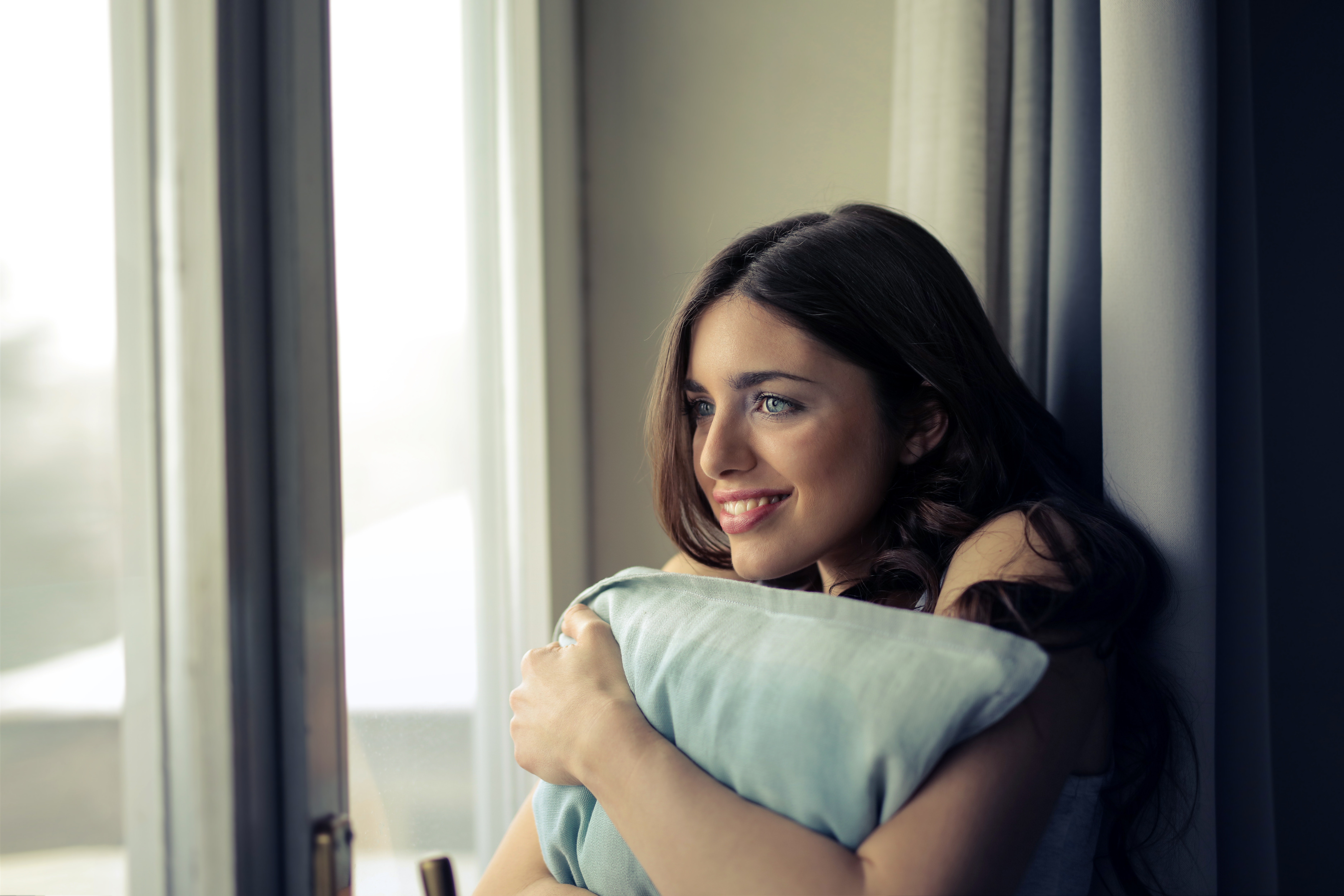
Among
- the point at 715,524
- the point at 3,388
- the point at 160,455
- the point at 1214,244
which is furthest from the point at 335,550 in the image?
the point at 1214,244

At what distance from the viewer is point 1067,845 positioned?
0.62 metres

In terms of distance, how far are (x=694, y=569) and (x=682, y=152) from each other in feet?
2.91

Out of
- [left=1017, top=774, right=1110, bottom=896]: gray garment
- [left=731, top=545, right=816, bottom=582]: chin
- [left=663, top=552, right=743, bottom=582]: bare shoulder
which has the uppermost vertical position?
[left=731, top=545, right=816, bottom=582]: chin

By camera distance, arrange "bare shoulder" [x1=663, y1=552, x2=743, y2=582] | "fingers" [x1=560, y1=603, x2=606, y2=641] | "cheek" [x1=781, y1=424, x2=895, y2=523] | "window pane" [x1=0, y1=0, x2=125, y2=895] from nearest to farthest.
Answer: "window pane" [x1=0, y1=0, x2=125, y2=895], "fingers" [x1=560, y1=603, x2=606, y2=641], "cheek" [x1=781, y1=424, x2=895, y2=523], "bare shoulder" [x1=663, y1=552, x2=743, y2=582]

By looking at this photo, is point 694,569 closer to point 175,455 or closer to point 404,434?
point 404,434

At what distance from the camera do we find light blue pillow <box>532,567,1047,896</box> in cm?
49

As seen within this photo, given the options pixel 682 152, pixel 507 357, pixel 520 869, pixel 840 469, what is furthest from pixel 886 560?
pixel 682 152

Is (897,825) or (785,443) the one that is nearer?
(897,825)

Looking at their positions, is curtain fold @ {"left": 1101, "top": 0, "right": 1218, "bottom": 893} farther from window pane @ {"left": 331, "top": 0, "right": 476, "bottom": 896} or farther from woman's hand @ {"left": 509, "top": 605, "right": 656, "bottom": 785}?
window pane @ {"left": 331, "top": 0, "right": 476, "bottom": 896}

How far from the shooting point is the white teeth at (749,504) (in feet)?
2.86

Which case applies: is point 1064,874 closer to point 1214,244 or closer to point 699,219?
point 1214,244

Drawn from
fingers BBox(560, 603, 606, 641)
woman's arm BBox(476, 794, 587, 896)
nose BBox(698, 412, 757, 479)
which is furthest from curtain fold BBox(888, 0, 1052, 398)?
woman's arm BBox(476, 794, 587, 896)

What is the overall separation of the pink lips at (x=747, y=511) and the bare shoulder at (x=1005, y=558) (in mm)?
214

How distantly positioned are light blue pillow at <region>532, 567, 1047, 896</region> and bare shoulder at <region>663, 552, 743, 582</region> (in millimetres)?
415
